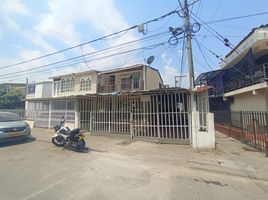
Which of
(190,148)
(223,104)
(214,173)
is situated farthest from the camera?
(223,104)

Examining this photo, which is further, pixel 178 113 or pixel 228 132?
pixel 228 132

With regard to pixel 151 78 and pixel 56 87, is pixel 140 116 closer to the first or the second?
pixel 151 78

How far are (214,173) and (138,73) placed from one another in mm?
15269

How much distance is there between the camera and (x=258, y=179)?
18.2 feet

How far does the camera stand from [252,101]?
1252cm

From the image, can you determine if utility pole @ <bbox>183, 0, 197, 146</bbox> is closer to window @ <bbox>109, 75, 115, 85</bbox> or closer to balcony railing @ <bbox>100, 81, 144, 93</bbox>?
balcony railing @ <bbox>100, 81, 144, 93</bbox>

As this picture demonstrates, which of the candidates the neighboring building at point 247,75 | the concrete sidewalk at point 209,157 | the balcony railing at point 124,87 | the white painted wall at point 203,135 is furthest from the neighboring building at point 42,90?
the white painted wall at point 203,135

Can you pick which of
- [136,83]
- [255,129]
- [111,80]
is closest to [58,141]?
[255,129]

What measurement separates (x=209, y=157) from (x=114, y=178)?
4220mm

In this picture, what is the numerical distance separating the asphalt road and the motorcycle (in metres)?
0.38

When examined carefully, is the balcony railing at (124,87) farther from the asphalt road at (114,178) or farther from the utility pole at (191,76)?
the asphalt road at (114,178)

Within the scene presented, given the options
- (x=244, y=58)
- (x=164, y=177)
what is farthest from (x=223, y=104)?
(x=164, y=177)

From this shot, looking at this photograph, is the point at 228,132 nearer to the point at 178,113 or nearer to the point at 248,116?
the point at 248,116

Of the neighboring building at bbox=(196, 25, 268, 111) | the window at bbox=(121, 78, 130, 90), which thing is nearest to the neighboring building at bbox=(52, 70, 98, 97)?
the window at bbox=(121, 78, 130, 90)
